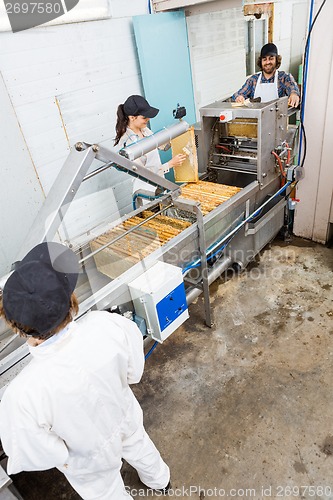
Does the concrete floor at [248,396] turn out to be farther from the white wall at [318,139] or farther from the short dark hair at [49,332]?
the short dark hair at [49,332]

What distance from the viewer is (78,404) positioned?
1.06 meters

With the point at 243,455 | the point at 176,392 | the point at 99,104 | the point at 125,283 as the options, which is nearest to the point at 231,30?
the point at 99,104

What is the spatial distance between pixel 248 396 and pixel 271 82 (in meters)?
2.67

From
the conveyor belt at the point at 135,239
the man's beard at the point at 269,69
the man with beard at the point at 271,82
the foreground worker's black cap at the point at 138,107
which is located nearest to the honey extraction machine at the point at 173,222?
the conveyor belt at the point at 135,239

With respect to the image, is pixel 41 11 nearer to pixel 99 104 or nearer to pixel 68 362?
pixel 99 104

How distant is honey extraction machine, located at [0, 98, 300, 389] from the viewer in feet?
4.88

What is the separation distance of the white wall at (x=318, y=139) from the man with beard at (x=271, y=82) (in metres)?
0.19

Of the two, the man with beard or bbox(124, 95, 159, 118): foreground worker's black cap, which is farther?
the man with beard

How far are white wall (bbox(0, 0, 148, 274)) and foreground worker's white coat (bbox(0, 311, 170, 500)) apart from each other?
2.04 m

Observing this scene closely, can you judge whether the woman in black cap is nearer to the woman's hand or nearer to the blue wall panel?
the woman's hand

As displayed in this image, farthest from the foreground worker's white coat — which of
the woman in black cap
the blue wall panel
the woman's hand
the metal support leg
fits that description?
the blue wall panel

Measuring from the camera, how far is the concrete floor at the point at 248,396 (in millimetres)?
1725

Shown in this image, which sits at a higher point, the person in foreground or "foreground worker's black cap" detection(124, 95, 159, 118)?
"foreground worker's black cap" detection(124, 95, 159, 118)

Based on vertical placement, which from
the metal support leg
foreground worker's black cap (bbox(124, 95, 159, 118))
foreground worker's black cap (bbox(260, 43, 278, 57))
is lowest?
the metal support leg
